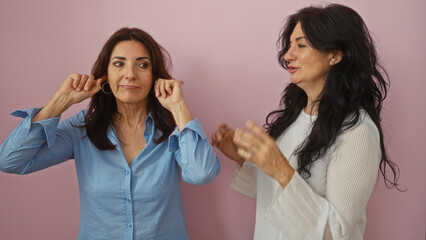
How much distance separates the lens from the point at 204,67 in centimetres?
163

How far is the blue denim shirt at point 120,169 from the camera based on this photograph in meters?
1.17

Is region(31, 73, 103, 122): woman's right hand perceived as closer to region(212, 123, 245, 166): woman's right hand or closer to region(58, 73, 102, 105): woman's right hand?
region(58, 73, 102, 105): woman's right hand

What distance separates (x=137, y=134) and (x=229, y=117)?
1.65 ft

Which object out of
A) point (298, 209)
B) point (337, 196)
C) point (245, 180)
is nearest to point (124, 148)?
point (245, 180)

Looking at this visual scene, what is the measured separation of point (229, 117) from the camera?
1658 mm

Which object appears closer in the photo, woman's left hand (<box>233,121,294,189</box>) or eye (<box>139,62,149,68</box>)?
woman's left hand (<box>233,121,294,189</box>)

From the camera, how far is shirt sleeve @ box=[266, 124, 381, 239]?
1.00 m

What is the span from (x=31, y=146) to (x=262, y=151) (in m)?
0.81

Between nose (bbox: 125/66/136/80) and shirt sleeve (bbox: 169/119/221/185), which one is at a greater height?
nose (bbox: 125/66/136/80)

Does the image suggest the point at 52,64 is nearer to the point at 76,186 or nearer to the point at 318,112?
the point at 76,186

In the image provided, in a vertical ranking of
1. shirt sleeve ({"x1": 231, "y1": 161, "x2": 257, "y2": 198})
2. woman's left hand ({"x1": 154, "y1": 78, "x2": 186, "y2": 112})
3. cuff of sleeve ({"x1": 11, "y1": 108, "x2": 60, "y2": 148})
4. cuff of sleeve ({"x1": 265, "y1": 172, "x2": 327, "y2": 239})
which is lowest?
shirt sleeve ({"x1": 231, "y1": 161, "x2": 257, "y2": 198})

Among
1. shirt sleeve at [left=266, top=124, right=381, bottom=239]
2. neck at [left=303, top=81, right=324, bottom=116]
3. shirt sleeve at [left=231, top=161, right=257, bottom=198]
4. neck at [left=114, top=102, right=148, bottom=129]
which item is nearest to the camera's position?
shirt sleeve at [left=266, top=124, right=381, bottom=239]

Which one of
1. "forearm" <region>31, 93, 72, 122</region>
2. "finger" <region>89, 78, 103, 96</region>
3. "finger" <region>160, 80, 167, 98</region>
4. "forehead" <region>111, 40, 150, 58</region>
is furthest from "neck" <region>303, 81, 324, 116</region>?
"forearm" <region>31, 93, 72, 122</region>

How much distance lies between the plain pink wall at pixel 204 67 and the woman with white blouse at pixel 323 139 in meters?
0.23
